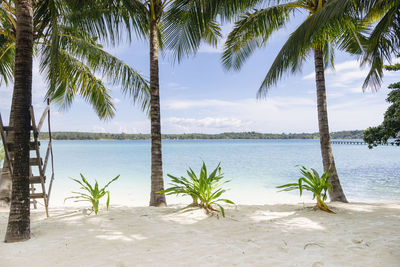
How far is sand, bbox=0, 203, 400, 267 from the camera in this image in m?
2.63

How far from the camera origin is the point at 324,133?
6117 mm

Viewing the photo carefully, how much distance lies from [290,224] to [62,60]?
21.9 ft

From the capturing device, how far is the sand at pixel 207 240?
2.63m

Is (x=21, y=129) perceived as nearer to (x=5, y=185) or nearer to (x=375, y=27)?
(x=5, y=185)

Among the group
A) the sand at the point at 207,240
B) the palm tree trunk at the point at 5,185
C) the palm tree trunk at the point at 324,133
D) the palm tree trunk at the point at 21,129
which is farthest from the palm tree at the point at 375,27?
the palm tree trunk at the point at 5,185

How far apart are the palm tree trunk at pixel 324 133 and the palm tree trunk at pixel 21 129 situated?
5745 millimetres

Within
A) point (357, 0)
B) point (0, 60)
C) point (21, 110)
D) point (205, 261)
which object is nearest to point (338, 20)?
point (357, 0)

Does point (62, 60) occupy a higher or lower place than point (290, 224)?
higher

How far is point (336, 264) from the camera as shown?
99.1 inches

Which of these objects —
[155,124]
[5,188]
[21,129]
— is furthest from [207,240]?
[5,188]

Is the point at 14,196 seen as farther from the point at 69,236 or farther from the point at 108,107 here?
the point at 108,107

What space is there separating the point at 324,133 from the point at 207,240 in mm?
4249

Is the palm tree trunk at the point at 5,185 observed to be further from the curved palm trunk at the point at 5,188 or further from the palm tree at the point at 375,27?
the palm tree at the point at 375,27

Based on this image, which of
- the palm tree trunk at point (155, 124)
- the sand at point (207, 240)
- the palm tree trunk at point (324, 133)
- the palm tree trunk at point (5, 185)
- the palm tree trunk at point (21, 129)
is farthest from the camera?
the palm tree trunk at point (324, 133)
